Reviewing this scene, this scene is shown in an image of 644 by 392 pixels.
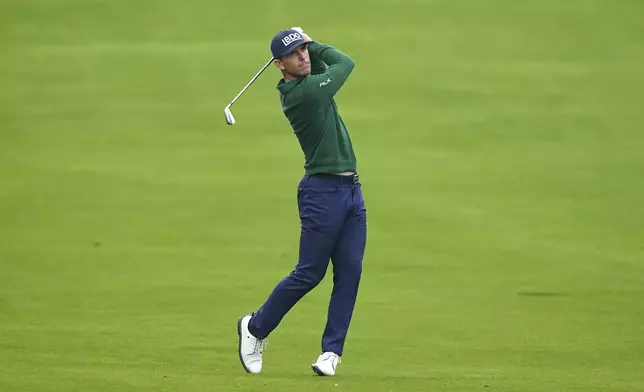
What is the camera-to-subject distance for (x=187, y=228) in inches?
441

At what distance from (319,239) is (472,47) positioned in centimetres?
732

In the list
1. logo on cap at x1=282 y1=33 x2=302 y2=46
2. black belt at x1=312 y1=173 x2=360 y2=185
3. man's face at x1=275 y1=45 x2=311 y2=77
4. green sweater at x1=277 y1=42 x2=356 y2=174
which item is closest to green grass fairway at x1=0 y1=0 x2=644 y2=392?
black belt at x1=312 y1=173 x2=360 y2=185

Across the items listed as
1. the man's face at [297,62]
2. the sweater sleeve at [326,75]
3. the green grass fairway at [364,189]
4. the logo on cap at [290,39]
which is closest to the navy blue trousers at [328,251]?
the green grass fairway at [364,189]

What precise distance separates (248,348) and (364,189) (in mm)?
5190

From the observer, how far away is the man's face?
6352 millimetres

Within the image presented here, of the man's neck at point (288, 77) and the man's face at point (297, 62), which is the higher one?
the man's face at point (297, 62)

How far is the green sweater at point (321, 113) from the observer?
20.6 feet

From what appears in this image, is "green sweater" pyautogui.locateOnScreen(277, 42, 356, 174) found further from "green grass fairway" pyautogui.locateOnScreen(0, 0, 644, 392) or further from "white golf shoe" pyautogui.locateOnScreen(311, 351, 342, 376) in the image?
"green grass fairway" pyautogui.locateOnScreen(0, 0, 644, 392)

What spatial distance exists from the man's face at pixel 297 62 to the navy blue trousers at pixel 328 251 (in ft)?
1.81

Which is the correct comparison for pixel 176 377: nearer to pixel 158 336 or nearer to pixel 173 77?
pixel 158 336

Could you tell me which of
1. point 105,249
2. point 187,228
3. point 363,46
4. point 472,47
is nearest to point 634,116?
point 472,47

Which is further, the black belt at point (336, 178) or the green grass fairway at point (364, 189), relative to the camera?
→ the green grass fairway at point (364, 189)

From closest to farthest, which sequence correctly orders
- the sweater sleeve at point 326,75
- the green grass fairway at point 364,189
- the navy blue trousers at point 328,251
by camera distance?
the sweater sleeve at point 326,75, the navy blue trousers at point 328,251, the green grass fairway at point 364,189

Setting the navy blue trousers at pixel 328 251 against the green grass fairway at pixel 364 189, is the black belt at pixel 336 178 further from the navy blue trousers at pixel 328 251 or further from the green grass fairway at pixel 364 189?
the green grass fairway at pixel 364 189
